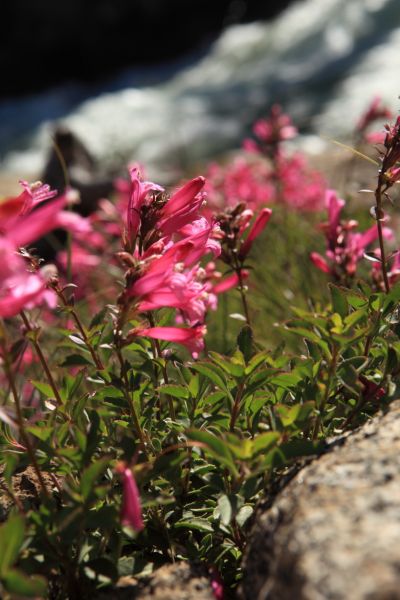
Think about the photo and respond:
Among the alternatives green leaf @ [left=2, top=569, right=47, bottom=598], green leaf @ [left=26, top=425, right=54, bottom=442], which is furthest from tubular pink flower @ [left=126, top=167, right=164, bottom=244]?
green leaf @ [left=2, top=569, right=47, bottom=598]

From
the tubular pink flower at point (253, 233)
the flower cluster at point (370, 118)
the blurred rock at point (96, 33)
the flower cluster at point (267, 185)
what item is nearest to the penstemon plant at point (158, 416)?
the tubular pink flower at point (253, 233)

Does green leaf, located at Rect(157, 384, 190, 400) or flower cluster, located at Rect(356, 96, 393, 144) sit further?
flower cluster, located at Rect(356, 96, 393, 144)

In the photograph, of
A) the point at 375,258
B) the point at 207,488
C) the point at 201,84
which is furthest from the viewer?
the point at 201,84

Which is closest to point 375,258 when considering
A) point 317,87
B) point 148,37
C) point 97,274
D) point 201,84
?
Result: point 97,274

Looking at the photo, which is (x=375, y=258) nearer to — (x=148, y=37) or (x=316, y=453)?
(x=316, y=453)

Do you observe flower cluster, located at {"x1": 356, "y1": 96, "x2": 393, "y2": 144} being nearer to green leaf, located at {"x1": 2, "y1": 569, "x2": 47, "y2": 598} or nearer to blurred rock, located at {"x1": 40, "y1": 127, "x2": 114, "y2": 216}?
green leaf, located at {"x1": 2, "y1": 569, "x2": 47, "y2": 598}

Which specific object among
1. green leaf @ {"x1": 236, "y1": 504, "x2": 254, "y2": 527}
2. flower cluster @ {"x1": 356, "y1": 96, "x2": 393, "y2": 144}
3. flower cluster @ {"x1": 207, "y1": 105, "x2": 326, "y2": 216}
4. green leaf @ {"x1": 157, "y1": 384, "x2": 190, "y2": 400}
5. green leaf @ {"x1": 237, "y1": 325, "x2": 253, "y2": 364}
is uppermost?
green leaf @ {"x1": 237, "y1": 325, "x2": 253, "y2": 364}

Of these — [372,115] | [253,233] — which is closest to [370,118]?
[372,115]
